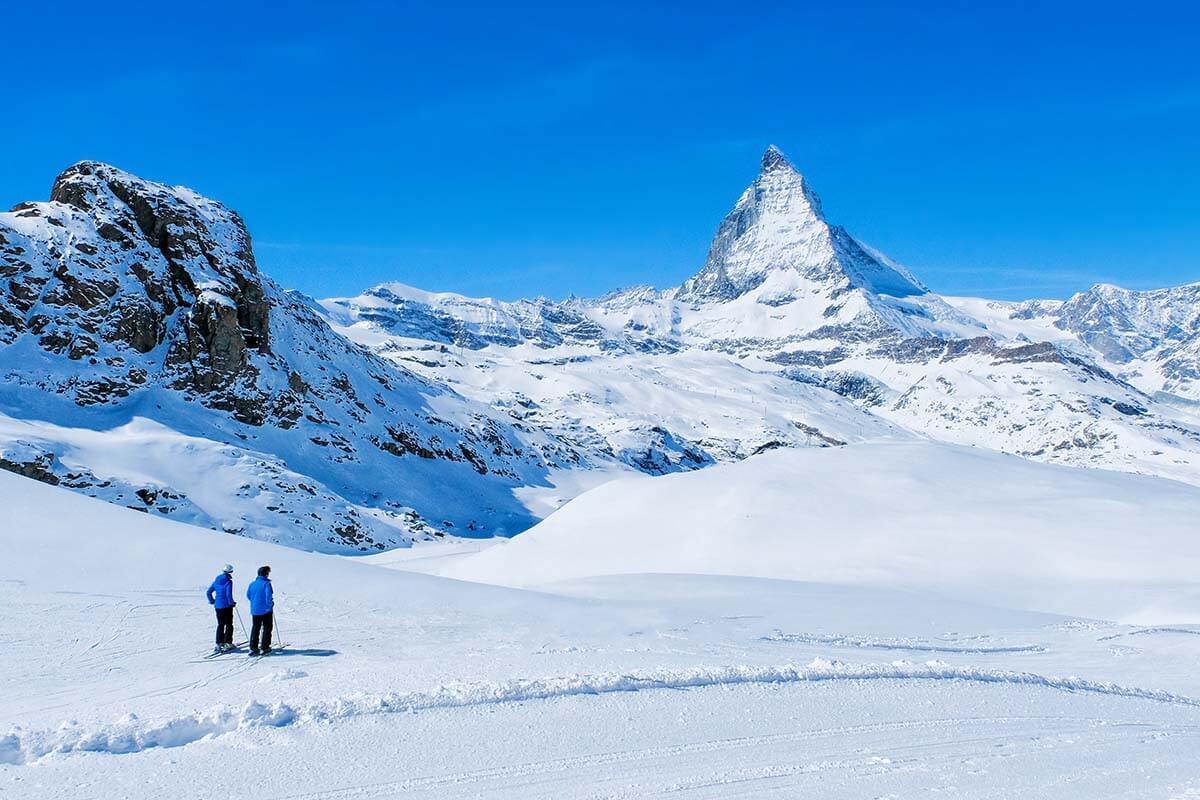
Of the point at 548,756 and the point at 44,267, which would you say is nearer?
the point at 548,756

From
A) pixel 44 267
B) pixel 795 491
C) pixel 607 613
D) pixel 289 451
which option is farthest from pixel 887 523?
pixel 44 267

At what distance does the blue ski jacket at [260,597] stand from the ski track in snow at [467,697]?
13.4 ft

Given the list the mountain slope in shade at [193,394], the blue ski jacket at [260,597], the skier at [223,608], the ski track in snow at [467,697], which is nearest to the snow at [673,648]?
the ski track in snow at [467,697]

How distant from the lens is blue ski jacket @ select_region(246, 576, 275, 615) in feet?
45.1

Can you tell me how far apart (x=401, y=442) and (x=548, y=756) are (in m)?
106

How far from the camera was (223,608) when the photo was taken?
13820 mm

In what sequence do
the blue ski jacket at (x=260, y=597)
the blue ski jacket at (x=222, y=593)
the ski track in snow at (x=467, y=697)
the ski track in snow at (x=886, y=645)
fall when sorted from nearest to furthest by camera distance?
the ski track in snow at (x=467, y=697), the blue ski jacket at (x=260, y=597), the blue ski jacket at (x=222, y=593), the ski track in snow at (x=886, y=645)

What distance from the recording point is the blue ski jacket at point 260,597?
45.1 feet

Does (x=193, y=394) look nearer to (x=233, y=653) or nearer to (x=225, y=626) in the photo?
(x=225, y=626)

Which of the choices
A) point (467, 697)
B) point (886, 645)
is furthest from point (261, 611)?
point (886, 645)

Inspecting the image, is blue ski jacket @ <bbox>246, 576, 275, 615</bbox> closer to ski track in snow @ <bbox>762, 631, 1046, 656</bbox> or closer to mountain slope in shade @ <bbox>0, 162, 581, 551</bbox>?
ski track in snow @ <bbox>762, 631, 1046, 656</bbox>

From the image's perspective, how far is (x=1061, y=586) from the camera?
26.5m

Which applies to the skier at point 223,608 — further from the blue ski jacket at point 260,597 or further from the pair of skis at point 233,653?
the blue ski jacket at point 260,597

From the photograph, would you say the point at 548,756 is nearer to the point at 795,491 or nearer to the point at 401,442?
the point at 795,491
